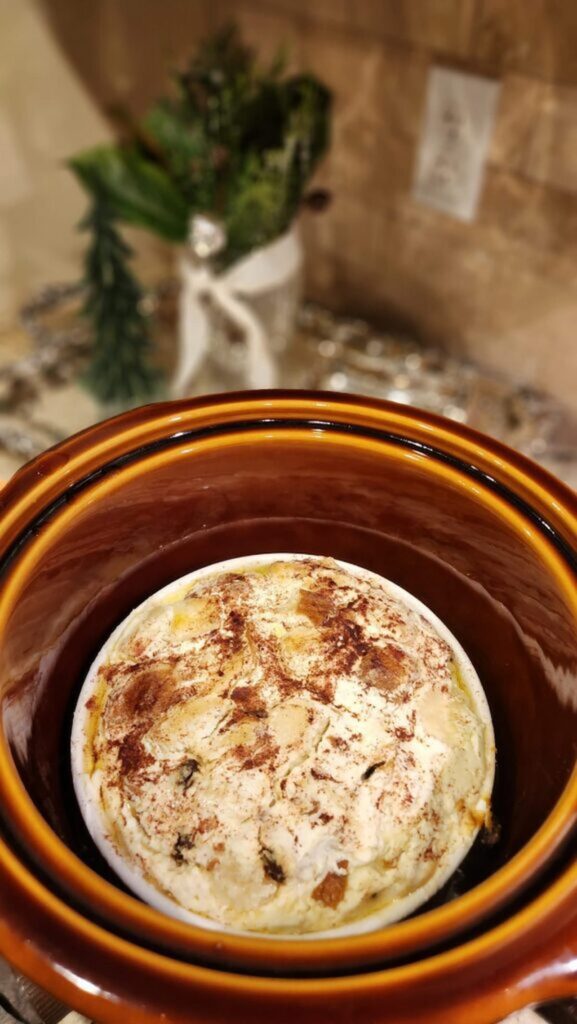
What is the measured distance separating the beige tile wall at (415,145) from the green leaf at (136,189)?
0.89 feet

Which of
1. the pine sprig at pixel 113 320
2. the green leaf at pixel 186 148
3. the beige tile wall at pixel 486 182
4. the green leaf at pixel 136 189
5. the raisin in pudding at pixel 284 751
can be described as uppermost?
the beige tile wall at pixel 486 182

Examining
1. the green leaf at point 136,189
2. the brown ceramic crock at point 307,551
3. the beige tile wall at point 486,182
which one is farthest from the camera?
the green leaf at point 136,189

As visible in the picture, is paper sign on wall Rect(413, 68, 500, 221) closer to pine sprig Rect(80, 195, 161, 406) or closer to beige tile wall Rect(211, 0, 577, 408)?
beige tile wall Rect(211, 0, 577, 408)

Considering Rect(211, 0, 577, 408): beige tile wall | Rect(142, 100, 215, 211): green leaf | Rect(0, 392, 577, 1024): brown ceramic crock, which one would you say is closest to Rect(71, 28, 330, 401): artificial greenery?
Rect(142, 100, 215, 211): green leaf

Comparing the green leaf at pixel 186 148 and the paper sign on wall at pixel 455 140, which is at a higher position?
the paper sign on wall at pixel 455 140

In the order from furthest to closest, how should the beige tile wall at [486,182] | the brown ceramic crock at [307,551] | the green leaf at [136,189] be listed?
the green leaf at [136,189]
the beige tile wall at [486,182]
the brown ceramic crock at [307,551]

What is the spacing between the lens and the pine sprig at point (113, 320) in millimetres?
961

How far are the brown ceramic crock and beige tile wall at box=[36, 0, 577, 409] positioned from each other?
1.99ft

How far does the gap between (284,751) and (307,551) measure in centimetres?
14

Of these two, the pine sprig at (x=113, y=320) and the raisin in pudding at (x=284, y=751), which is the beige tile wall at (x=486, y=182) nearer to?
the pine sprig at (x=113, y=320)

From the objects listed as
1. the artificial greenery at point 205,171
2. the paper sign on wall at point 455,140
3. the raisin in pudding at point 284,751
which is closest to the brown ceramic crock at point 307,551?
the raisin in pudding at point 284,751

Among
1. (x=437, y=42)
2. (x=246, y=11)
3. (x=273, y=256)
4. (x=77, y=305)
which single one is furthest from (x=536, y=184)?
(x=77, y=305)

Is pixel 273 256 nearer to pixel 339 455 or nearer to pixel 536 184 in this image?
pixel 536 184

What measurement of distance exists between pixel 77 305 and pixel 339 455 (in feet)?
3.27
